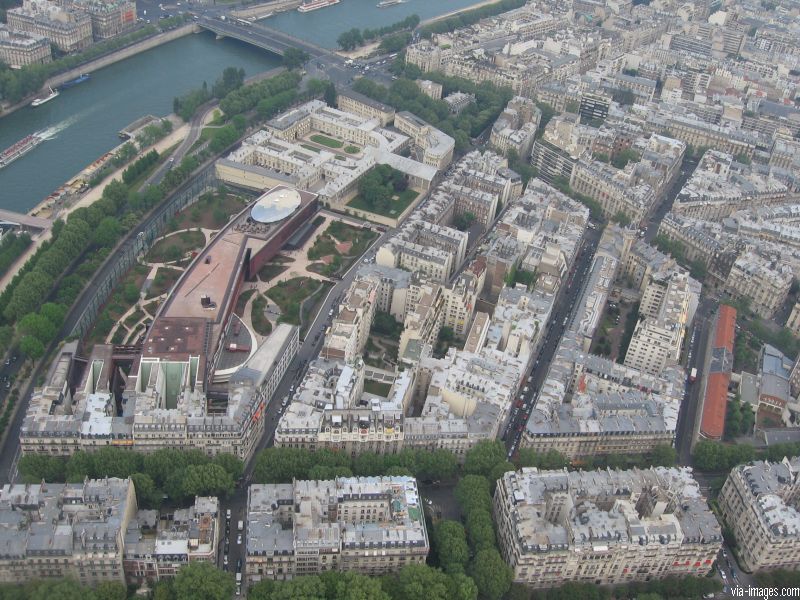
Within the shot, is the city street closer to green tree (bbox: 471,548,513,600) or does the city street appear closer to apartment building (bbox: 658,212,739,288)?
apartment building (bbox: 658,212,739,288)

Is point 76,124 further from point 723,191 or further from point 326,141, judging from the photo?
point 723,191

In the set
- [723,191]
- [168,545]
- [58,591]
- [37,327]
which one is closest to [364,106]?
[723,191]

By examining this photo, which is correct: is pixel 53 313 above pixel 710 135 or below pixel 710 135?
below

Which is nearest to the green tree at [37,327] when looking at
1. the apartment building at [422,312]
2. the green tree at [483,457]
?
the apartment building at [422,312]

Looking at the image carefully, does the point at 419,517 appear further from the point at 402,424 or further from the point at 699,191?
the point at 699,191

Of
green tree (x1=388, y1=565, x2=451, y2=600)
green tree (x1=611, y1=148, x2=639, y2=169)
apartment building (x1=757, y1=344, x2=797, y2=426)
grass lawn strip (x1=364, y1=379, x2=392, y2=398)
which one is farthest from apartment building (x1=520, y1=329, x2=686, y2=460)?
green tree (x1=611, y1=148, x2=639, y2=169)
